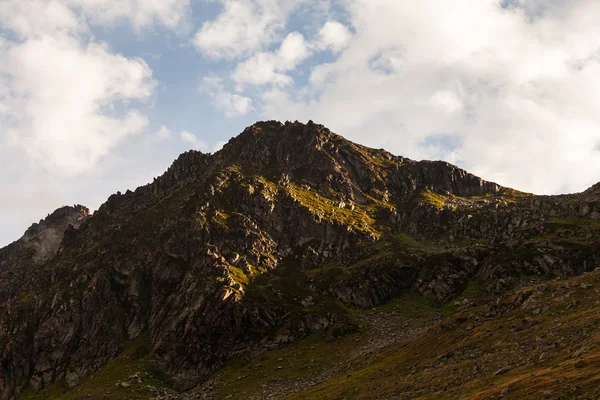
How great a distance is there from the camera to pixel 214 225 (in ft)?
624

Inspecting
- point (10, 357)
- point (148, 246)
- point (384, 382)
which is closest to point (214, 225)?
point (148, 246)

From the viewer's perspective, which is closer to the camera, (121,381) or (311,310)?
(121,381)

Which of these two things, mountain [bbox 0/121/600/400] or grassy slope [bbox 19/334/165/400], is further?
grassy slope [bbox 19/334/165/400]

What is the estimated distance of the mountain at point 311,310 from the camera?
74.3 m

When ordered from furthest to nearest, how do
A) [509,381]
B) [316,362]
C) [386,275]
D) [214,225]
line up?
[214,225] < [386,275] < [316,362] < [509,381]

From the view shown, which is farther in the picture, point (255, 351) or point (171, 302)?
point (171, 302)

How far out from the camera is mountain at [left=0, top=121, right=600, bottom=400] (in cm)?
7431

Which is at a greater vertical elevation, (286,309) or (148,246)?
(148,246)

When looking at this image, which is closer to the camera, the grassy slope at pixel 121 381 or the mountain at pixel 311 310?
the mountain at pixel 311 310

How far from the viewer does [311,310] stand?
483 ft

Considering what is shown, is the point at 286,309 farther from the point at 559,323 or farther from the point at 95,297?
the point at 559,323

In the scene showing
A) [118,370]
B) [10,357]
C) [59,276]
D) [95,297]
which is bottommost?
[118,370]

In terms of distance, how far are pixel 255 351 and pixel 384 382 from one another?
219 ft

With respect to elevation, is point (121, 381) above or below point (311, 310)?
below
